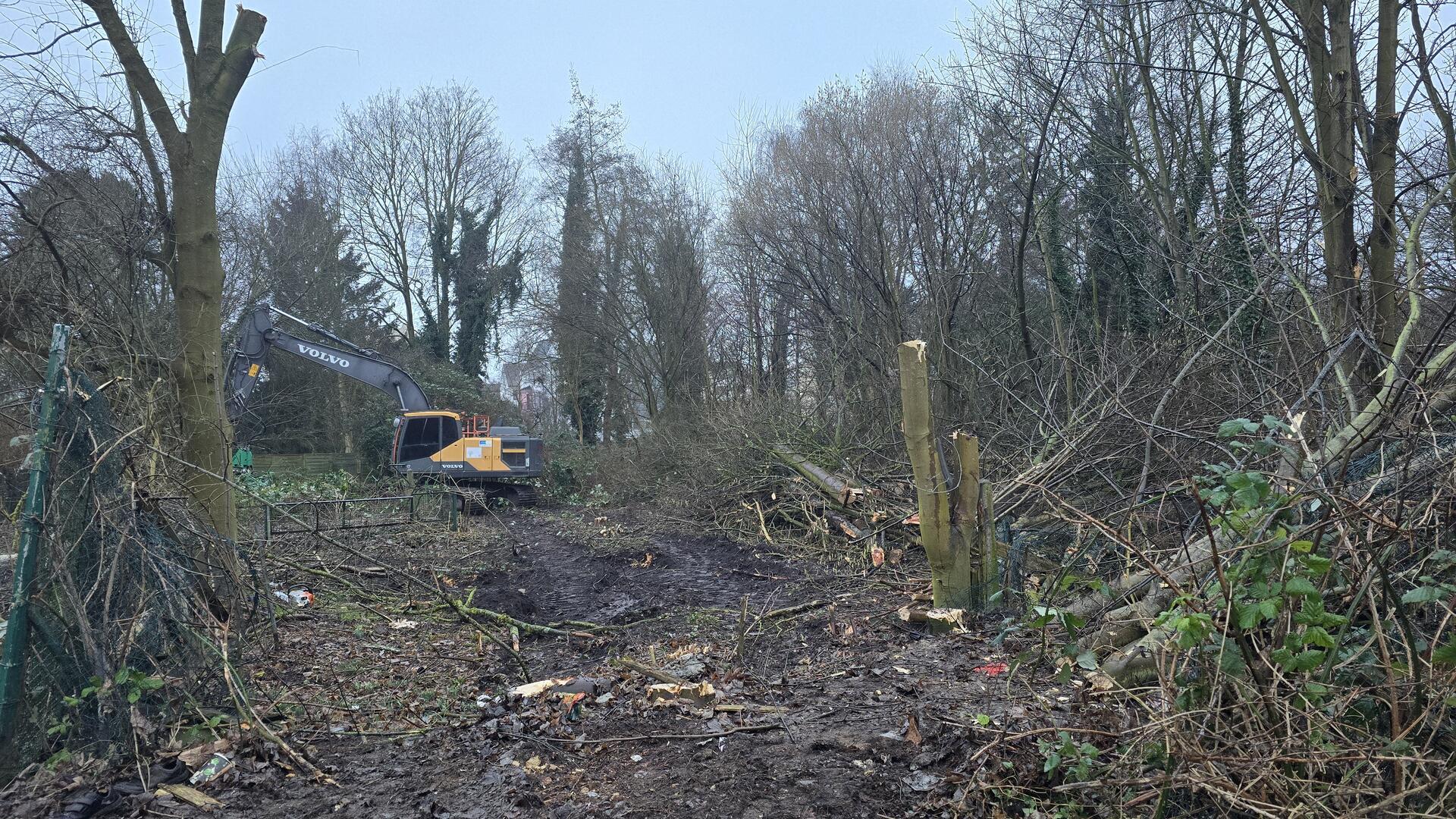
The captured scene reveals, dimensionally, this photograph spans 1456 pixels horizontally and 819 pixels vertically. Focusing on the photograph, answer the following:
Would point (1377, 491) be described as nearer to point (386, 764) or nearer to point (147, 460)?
point (386, 764)

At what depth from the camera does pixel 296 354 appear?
55.6ft

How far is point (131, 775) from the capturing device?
3643 millimetres

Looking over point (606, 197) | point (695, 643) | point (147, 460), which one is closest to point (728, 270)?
point (606, 197)

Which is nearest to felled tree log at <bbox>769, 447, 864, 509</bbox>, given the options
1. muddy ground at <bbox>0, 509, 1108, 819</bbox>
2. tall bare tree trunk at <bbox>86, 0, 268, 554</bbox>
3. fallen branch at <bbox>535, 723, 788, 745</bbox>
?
muddy ground at <bbox>0, 509, 1108, 819</bbox>

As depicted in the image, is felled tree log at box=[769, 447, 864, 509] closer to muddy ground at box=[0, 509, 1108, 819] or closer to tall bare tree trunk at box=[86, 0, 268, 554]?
muddy ground at box=[0, 509, 1108, 819]

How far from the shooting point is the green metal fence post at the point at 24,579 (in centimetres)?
346

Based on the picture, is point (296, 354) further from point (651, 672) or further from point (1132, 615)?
point (1132, 615)

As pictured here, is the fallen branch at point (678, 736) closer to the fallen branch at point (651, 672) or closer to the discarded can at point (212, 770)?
the fallen branch at point (651, 672)

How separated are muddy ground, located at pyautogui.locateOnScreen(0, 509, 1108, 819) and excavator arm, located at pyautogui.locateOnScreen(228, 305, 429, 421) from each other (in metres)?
8.13

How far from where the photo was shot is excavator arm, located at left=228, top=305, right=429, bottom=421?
50.0ft

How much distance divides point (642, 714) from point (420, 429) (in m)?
15.0

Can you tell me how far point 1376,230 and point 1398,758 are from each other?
4.44m

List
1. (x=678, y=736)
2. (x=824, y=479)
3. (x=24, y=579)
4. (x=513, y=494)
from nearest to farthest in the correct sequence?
(x=24, y=579)
(x=678, y=736)
(x=824, y=479)
(x=513, y=494)

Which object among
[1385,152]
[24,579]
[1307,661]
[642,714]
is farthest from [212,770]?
[1385,152]
